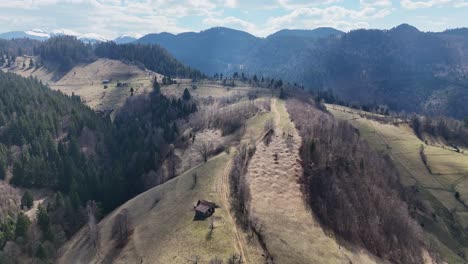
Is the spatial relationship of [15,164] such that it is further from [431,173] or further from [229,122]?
[431,173]

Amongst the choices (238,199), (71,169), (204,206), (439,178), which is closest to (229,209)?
(238,199)

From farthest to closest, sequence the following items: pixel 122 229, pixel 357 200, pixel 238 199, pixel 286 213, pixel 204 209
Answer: pixel 357 200
pixel 122 229
pixel 238 199
pixel 286 213
pixel 204 209

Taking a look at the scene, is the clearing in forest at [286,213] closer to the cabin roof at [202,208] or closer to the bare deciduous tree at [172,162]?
the cabin roof at [202,208]

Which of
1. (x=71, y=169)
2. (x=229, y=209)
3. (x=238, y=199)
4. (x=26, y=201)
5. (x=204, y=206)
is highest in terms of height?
(x=204, y=206)

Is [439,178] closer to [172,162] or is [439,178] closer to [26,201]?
[172,162]

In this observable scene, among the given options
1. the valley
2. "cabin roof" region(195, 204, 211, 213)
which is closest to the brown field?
the valley

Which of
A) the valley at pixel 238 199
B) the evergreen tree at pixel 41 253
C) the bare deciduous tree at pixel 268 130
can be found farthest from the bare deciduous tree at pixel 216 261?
the bare deciduous tree at pixel 268 130

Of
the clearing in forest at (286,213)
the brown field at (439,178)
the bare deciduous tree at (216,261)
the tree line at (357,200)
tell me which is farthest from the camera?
the brown field at (439,178)

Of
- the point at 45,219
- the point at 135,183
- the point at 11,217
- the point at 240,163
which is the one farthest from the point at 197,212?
the point at 11,217

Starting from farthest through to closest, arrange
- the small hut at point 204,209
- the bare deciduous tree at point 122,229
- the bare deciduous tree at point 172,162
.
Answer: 1. the bare deciduous tree at point 172,162
2. the bare deciduous tree at point 122,229
3. the small hut at point 204,209
